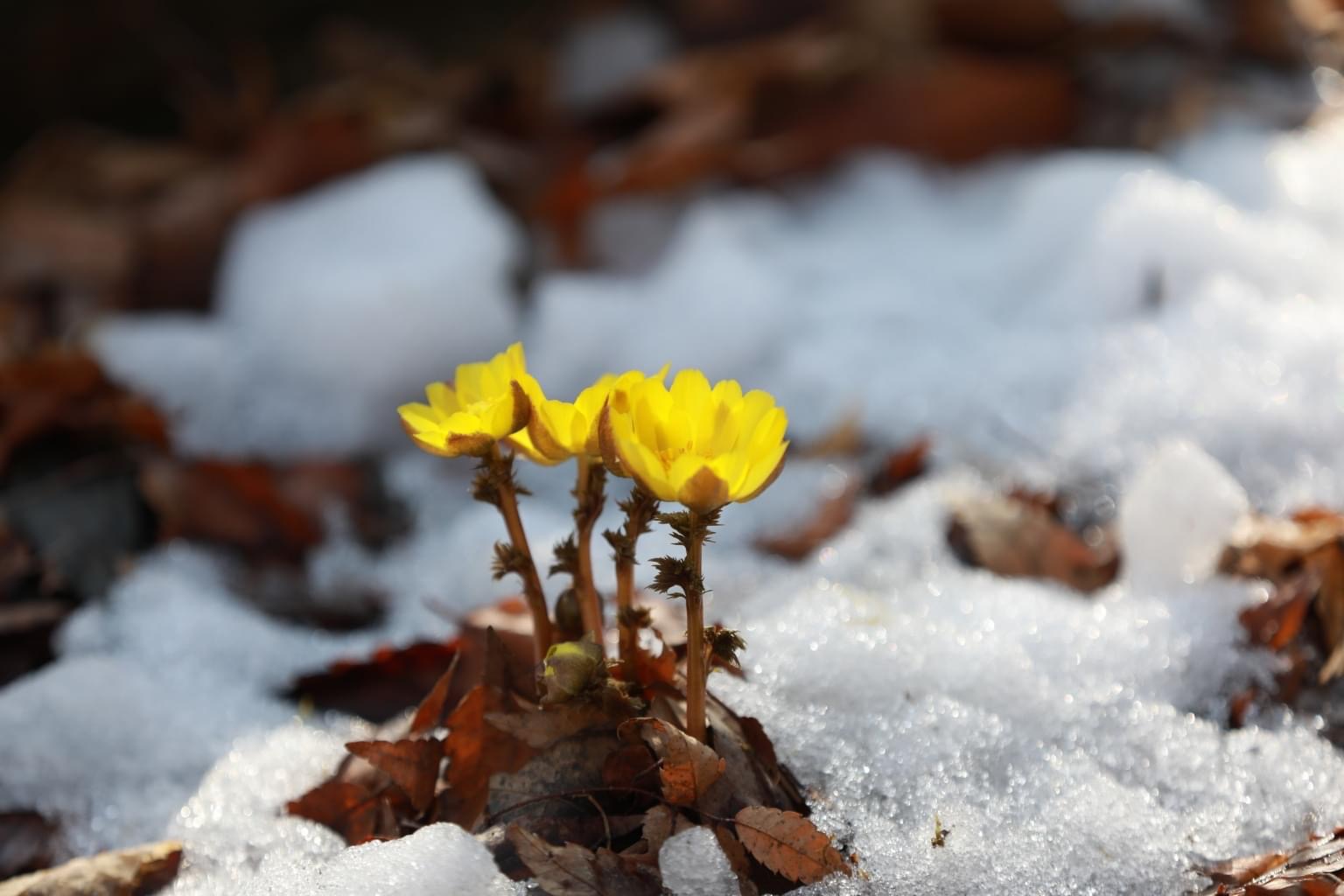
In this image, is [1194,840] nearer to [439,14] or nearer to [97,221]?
[97,221]

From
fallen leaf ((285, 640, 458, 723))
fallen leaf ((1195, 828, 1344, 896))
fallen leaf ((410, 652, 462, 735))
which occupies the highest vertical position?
fallen leaf ((410, 652, 462, 735))

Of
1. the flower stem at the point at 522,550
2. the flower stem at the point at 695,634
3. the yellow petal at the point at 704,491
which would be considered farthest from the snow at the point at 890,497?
the yellow petal at the point at 704,491

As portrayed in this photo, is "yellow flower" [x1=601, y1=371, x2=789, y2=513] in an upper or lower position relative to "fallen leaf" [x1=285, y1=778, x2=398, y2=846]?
upper

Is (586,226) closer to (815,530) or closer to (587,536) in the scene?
(815,530)

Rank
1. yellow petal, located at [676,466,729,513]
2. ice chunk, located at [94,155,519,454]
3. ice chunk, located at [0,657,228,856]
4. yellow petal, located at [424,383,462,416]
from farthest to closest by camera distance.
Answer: ice chunk, located at [94,155,519,454]
ice chunk, located at [0,657,228,856]
yellow petal, located at [424,383,462,416]
yellow petal, located at [676,466,729,513]

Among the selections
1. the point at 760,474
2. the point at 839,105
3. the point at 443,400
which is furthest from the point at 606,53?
the point at 760,474

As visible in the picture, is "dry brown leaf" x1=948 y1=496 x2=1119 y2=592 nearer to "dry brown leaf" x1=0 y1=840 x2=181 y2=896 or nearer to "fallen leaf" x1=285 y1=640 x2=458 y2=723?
"fallen leaf" x1=285 y1=640 x2=458 y2=723

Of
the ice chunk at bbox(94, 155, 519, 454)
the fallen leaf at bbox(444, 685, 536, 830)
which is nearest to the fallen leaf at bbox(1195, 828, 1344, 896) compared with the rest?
the fallen leaf at bbox(444, 685, 536, 830)
